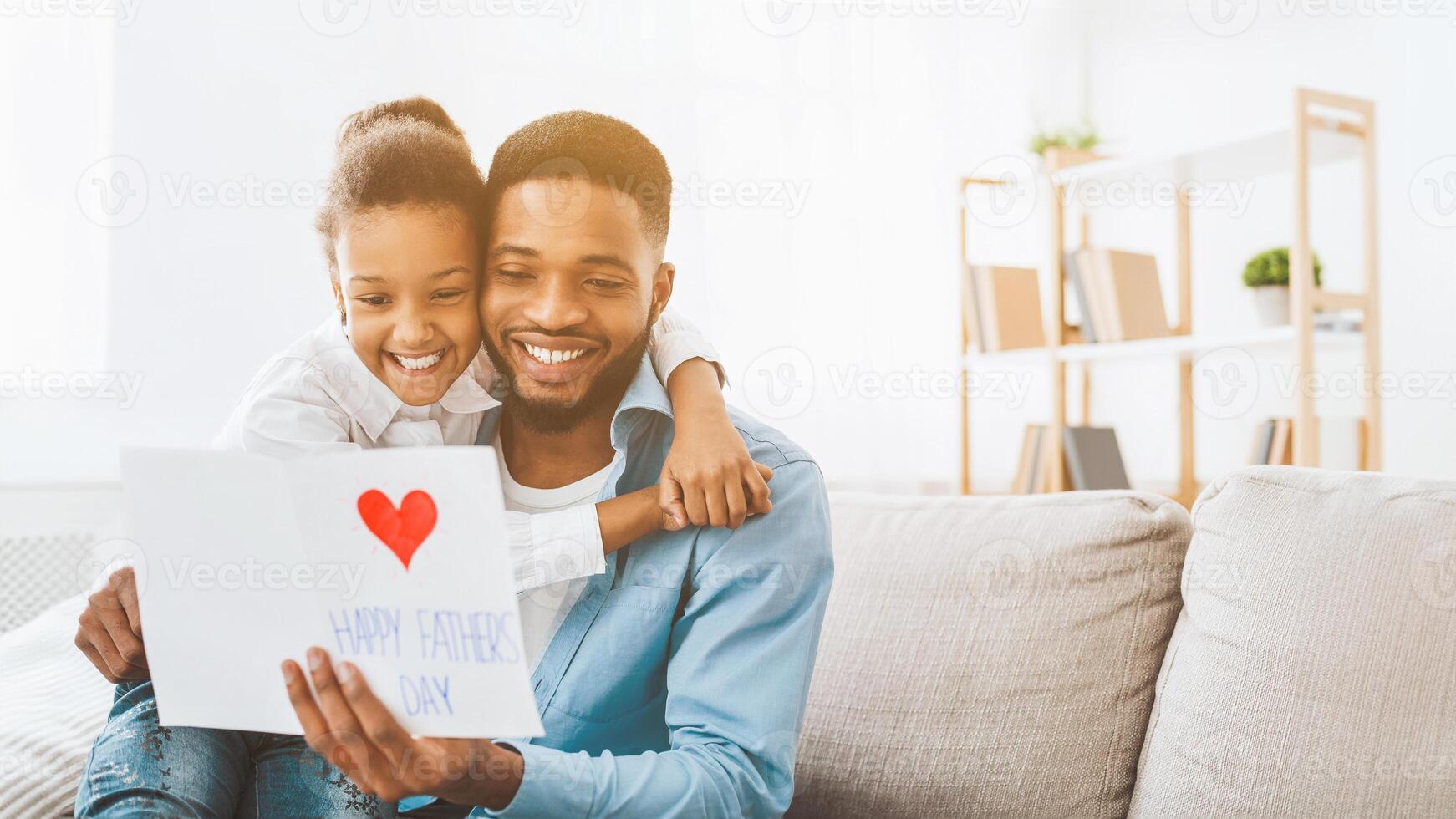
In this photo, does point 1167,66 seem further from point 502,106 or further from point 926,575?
point 926,575

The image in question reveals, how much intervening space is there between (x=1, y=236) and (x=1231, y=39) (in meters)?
2.94

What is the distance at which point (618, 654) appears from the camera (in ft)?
3.32

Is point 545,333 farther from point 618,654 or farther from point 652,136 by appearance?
point 652,136

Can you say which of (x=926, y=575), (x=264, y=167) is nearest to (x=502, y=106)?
(x=264, y=167)
